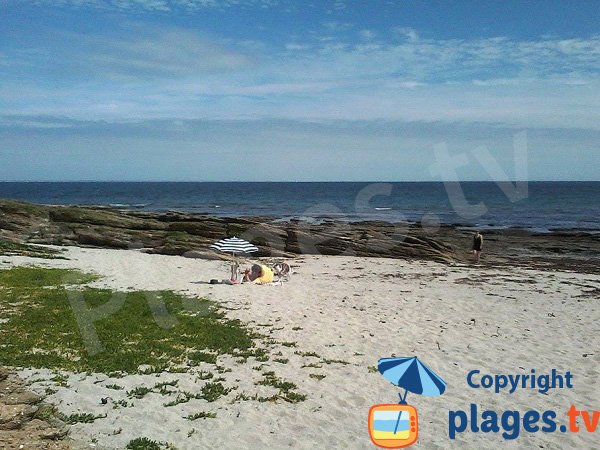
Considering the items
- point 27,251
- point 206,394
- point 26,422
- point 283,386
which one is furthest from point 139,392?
point 27,251

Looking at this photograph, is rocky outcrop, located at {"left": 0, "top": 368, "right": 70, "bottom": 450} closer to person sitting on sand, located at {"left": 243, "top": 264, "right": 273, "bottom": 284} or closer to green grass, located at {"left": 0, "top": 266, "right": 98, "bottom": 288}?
green grass, located at {"left": 0, "top": 266, "right": 98, "bottom": 288}

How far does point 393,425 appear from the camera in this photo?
355 inches

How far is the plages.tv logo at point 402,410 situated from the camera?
8.41 m

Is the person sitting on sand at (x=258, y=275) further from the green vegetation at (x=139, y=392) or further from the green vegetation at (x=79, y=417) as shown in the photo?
the green vegetation at (x=79, y=417)

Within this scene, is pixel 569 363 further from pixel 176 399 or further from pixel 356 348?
pixel 176 399

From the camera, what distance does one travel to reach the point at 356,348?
13086 mm

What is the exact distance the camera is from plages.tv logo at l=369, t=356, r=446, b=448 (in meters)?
8.41

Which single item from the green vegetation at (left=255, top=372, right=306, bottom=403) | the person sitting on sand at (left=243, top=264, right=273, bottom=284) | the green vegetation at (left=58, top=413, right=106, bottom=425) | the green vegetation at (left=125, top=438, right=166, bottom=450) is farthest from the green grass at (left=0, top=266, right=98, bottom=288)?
the green vegetation at (left=125, top=438, right=166, bottom=450)

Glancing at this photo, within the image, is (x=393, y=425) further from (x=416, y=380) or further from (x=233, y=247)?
(x=233, y=247)

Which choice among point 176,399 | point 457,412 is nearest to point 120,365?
point 176,399

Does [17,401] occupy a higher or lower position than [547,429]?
higher

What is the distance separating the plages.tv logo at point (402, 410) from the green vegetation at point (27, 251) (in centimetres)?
2241

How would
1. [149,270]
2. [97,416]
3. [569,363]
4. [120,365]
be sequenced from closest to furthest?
[97,416], [120,365], [569,363], [149,270]

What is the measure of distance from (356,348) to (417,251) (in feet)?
80.2
